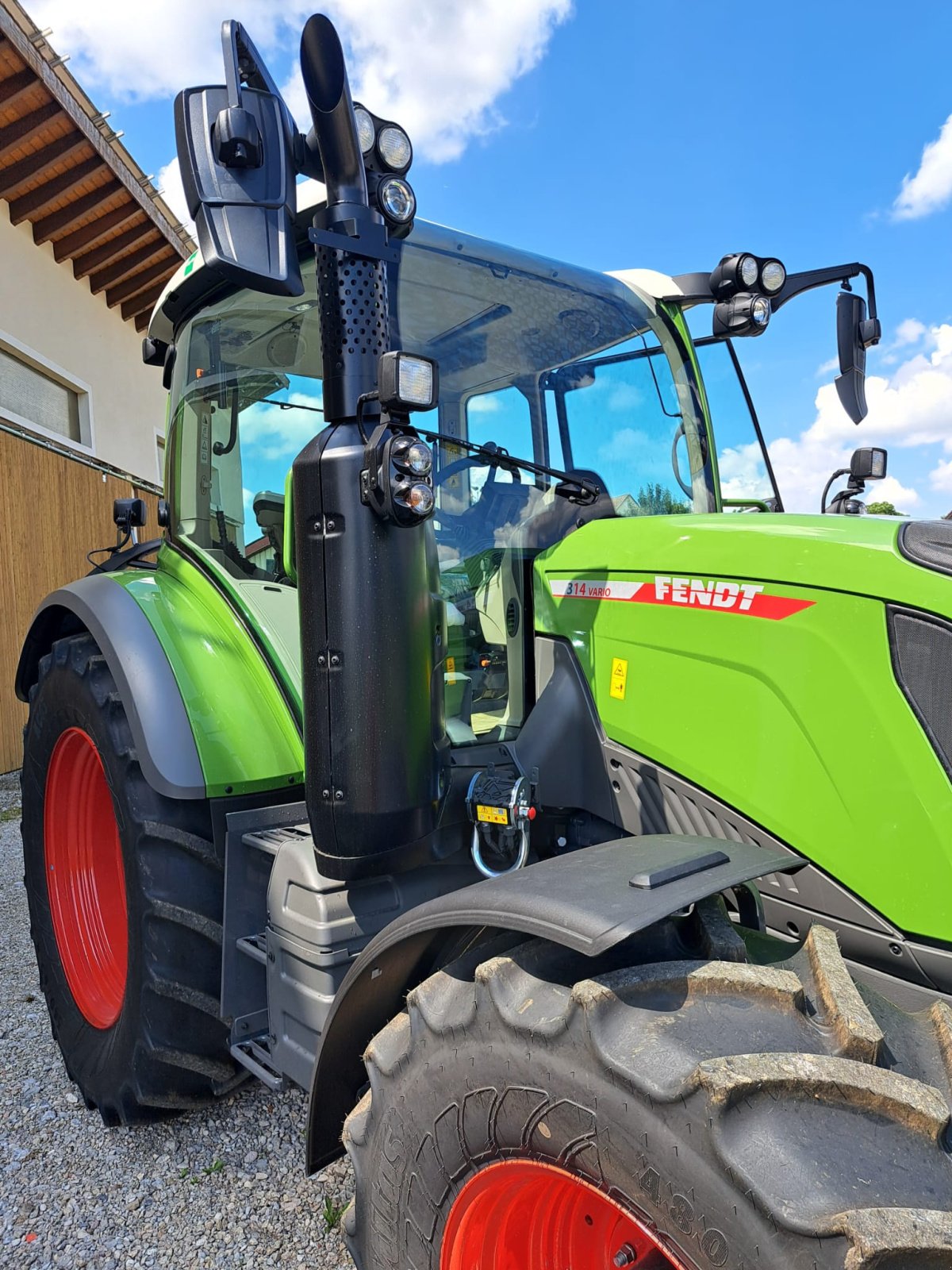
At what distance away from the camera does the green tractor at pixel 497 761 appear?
110 centimetres

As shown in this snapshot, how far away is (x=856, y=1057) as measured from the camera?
Result: 3.40ft

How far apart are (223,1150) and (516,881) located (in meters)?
1.58

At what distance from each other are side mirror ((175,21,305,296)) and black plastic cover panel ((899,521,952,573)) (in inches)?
42.0

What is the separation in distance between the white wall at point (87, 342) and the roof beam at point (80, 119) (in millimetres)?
1000

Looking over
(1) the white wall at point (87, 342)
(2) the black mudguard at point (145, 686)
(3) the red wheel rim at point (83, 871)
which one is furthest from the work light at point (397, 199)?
(1) the white wall at point (87, 342)

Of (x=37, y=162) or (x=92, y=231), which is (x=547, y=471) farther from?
(x=92, y=231)

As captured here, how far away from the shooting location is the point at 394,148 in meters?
1.67

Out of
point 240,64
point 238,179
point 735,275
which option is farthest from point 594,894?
point 735,275

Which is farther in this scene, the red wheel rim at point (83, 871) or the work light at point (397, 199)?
the red wheel rim at point (83, 871)

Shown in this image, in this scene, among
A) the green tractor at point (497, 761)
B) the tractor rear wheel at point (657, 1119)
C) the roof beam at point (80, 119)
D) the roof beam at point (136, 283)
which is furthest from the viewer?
the roof beam at point (136, 283)

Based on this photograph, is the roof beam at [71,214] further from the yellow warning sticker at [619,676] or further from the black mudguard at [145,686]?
the yellow warning sticker at [619,676]

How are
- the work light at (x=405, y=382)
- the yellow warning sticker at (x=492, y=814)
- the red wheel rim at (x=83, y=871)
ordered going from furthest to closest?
the red wheel rim at (x=83, y=871) → the yellow warning sticker at (x=492, y=814) → the work light at (x=405, y=382)

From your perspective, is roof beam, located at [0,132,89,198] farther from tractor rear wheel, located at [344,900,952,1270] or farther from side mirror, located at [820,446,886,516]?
tractor rear wheel, located at [344,900,952,1270]

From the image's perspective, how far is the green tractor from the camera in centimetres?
110
